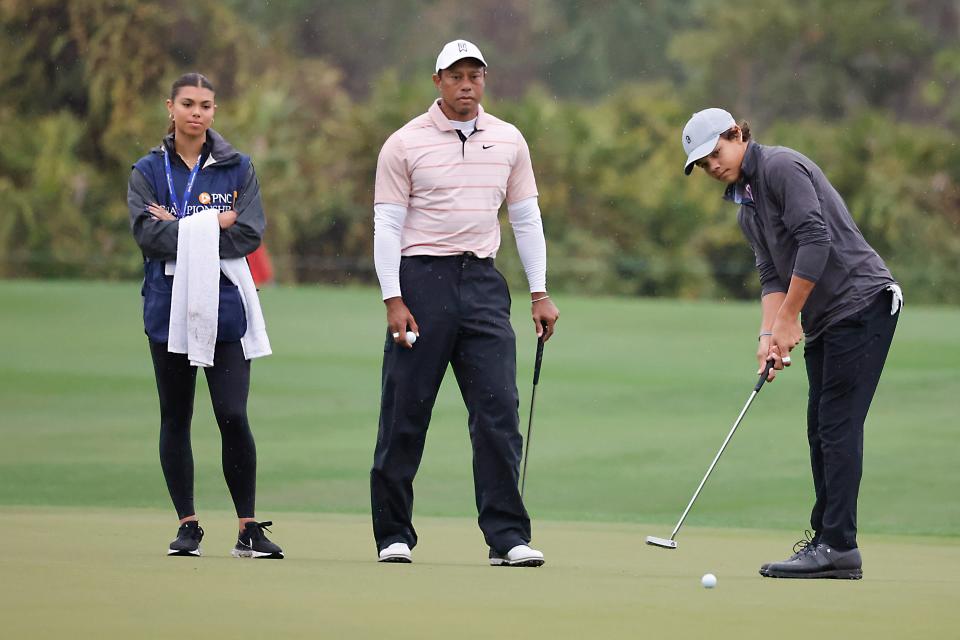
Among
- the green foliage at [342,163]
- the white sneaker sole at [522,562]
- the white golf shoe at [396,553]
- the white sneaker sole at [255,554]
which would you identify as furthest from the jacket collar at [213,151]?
the green foliage at [342,163]

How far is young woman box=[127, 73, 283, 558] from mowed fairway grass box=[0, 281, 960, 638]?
0.32 m

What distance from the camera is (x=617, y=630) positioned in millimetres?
4656

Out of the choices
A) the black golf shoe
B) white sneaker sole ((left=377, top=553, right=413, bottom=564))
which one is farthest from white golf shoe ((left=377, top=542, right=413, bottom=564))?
the black golf shoe

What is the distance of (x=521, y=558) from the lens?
6375mm

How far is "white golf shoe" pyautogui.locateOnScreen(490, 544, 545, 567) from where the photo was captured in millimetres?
6363

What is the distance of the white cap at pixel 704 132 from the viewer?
635cm

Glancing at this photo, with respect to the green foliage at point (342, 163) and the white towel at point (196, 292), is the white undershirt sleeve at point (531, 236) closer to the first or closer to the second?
the white towel at point (196, 292)

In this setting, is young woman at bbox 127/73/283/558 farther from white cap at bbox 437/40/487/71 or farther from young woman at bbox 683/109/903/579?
young woman at bbox 683/109/903/579

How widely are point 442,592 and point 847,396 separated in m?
1.77

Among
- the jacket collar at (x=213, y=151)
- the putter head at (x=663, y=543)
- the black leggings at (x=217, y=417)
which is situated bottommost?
the putter head at (x=663, y=543)

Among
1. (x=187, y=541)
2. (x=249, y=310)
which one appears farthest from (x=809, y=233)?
(x=187, y=541)

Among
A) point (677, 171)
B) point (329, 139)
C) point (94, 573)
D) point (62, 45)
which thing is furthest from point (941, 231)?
point (94, 573)

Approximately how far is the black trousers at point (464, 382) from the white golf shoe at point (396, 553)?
56 mm

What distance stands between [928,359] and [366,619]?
47.5ft
